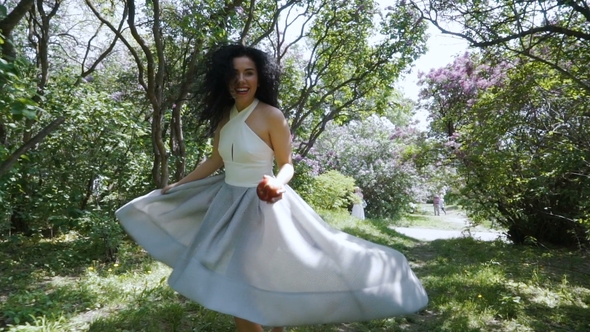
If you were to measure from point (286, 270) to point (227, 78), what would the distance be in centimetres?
108

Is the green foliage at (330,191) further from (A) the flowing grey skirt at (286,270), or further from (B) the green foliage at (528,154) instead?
(A) the flowing grey skirt at (286,270)

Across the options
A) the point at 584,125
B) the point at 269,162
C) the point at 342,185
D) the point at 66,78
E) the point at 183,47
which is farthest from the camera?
the point at 342,185

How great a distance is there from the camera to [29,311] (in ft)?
9.84

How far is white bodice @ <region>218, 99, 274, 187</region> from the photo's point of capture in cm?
222

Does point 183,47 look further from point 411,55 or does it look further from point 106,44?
point 411,55

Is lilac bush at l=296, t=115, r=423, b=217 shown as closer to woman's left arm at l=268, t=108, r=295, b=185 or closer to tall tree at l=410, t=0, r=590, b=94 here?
tall tree at l=410, t=0, r=590, b=94

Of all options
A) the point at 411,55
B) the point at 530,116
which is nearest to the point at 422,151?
the point at 411,55

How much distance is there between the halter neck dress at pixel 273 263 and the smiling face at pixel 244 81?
76 mm

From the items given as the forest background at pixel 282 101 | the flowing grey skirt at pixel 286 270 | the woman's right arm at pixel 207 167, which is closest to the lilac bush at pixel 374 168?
the forest background at pixel 282 101

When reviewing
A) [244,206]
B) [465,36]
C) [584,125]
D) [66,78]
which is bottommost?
[244,206]

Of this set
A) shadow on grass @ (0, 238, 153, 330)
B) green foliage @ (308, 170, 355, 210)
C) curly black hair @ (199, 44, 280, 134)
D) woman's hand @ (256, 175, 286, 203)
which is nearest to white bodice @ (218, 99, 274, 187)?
curly black hair @ (199, 44, 280, 134)

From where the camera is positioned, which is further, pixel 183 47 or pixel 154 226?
pixel 183 47

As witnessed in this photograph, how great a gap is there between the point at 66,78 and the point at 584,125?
609cm

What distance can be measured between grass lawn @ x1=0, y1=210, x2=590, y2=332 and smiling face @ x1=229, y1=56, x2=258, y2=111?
5.40 ft
